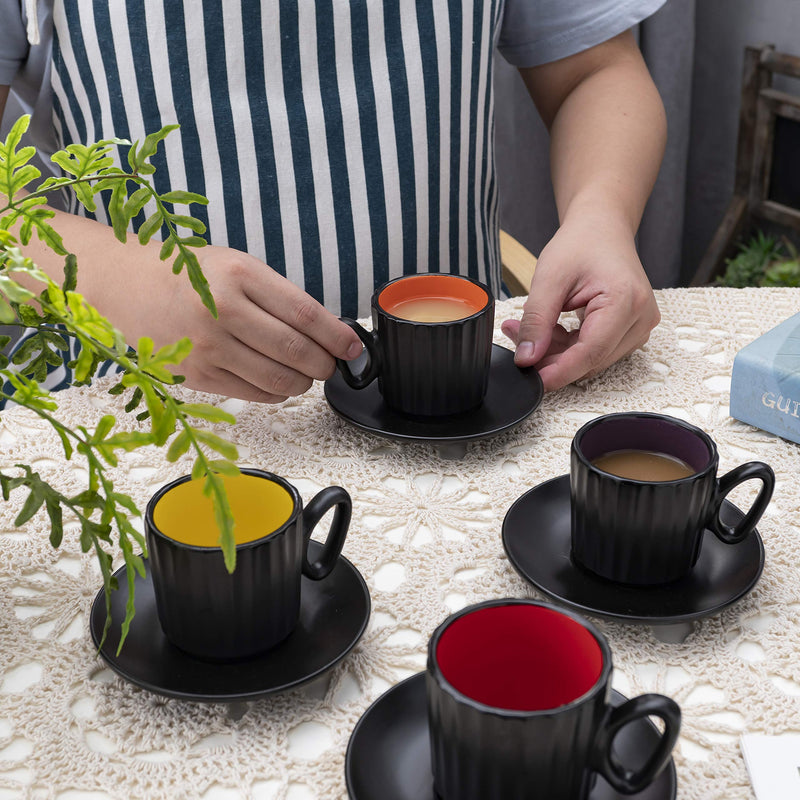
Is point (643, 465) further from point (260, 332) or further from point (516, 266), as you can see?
point (516, 266)

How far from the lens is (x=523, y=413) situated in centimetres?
80

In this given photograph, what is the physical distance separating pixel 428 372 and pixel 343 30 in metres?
0.47

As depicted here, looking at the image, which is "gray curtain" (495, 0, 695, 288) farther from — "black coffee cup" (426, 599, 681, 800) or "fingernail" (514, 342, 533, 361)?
"black coffee cup" (426, 599, 681, 800)

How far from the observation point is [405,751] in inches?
19.3

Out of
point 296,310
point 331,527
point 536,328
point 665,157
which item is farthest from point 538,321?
point 665,157

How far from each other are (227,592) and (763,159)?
73.0 inches

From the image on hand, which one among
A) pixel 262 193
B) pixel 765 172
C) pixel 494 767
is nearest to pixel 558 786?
pixel 494 767

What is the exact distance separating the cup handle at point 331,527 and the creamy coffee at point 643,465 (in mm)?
170

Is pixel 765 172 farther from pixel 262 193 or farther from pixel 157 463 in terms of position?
pixel 157 463

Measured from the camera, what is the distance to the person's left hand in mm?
842

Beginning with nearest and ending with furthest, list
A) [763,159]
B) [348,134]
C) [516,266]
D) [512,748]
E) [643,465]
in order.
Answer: [512,748], [643,465], [348,134], [516,266], [763,159]

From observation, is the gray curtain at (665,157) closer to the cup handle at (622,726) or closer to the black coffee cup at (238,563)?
the black coffee cup at (238,563)

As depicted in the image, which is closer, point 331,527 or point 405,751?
point 405,751

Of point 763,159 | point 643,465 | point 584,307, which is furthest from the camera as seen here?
point 763,159
